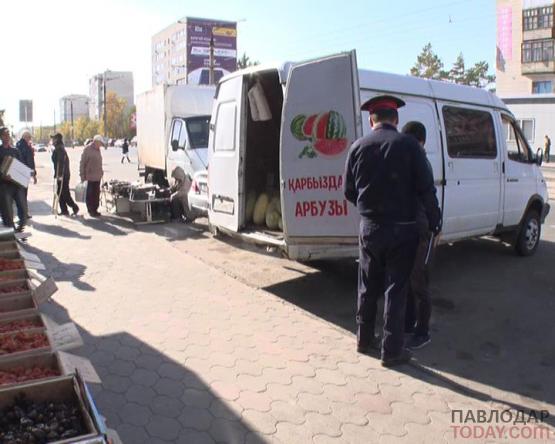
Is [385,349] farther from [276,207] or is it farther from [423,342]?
[276,207]

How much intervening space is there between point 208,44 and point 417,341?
8080cm

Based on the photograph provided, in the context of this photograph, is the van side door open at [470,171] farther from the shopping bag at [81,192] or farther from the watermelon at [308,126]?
the shopping bag at [81,192]

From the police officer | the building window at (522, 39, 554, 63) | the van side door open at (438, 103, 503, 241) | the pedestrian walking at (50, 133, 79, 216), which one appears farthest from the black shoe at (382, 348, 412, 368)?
the building window at (522, 39, 554, 63)

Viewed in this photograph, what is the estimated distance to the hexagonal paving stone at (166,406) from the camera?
3.67 meters

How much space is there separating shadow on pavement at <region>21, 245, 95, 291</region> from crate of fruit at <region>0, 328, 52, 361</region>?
11.4ft

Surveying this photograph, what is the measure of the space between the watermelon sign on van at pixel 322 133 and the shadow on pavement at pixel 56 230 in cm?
581

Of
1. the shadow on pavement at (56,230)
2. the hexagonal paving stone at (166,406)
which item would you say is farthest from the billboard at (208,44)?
the hexagonal paving stone at (166,406)

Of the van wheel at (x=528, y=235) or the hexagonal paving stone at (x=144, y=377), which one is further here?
the van wheel at (x=528, y=235)

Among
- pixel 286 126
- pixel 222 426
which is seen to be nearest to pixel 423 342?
pixel 222 426

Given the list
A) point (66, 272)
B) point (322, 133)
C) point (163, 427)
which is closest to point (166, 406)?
point (163, 427)

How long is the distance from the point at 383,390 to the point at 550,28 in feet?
176

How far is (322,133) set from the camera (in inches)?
214

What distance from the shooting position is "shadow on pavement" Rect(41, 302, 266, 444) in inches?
135

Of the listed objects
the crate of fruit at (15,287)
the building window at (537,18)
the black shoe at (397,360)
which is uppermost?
the building window at (537,18)
